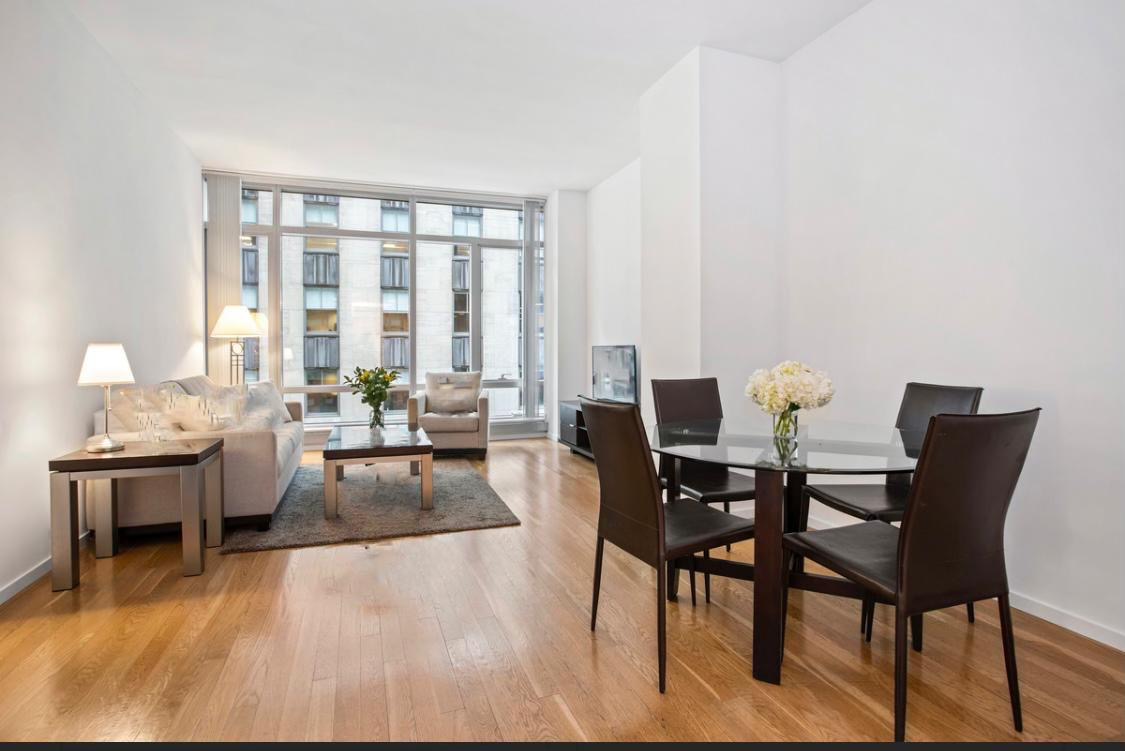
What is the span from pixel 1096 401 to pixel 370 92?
4.47 m

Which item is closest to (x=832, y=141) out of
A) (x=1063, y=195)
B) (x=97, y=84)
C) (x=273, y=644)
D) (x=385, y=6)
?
(x=1063, y=195)

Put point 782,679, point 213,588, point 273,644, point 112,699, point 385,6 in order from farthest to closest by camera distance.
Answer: point 385,6, point 213,588, point 273,644, point 782,679, point 112,699

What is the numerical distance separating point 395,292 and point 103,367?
12.7ft

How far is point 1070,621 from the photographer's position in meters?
2.24

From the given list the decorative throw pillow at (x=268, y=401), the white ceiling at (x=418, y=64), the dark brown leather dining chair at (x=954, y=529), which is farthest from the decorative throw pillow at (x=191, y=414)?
the dark brown leather dining chair at (x=954, y=529)

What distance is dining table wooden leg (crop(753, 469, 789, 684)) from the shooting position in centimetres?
188

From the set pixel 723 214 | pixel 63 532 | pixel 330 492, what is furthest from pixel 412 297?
pixel 63 532

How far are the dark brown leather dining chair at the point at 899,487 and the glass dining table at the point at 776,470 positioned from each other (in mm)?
143

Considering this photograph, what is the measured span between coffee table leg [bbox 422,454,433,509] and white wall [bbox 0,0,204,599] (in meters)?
1.92

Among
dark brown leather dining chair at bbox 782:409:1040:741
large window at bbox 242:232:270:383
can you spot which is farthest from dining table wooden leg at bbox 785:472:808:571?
large window at bbox 242:232:270:383

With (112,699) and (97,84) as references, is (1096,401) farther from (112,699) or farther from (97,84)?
(97,84)

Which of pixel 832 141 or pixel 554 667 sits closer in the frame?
pixel 554 667

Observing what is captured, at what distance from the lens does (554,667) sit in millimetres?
1980

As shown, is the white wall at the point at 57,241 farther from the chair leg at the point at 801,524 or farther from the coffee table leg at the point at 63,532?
the chair leg at the point at 801,524
